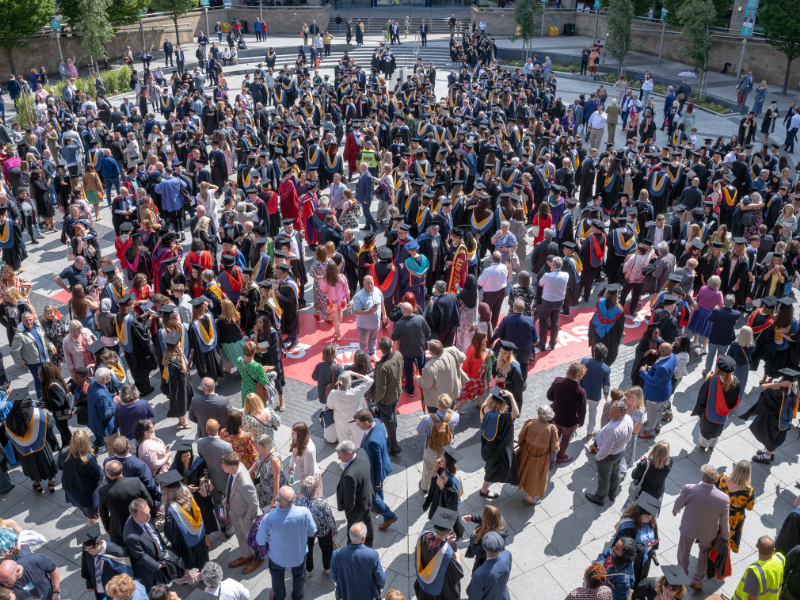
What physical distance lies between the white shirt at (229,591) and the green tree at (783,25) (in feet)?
98.3

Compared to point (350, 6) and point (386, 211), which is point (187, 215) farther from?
point (350, 6)

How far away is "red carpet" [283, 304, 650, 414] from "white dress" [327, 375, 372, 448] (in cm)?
163

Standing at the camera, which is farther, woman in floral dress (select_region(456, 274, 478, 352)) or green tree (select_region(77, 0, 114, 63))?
green tree (select_region(77, 0, 114, 63))

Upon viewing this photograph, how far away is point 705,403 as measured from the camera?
7.90 metres

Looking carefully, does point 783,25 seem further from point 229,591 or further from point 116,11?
point 116,11

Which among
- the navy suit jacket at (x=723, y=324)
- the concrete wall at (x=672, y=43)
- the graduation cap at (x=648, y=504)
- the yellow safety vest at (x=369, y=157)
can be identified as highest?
the concrete wall at (x=672, y=43)

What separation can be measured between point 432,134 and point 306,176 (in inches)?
220

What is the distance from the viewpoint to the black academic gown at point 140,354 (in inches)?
351

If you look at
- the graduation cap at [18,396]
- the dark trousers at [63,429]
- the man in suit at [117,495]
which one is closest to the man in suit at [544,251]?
the man in suit at [117,495]

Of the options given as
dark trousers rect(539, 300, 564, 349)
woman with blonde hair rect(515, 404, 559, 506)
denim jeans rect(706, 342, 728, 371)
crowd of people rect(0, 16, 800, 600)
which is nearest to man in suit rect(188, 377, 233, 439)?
crowd of people rect(0, 16, 800, 600)

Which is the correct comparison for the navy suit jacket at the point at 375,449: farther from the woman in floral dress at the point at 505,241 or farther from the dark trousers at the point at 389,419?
the woman in floral dress at the point at 505,241

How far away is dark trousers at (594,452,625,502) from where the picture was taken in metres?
7.05

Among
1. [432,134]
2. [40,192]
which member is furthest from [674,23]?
[40,192]

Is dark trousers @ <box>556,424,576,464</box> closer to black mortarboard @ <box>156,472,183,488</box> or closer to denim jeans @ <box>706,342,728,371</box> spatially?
denim jeans @ <box>706,342,728,371</box>
